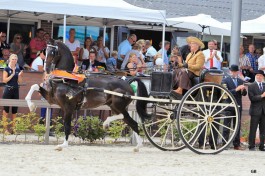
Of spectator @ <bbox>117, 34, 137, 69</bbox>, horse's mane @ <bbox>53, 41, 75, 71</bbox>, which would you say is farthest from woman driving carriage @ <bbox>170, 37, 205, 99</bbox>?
spectator @ <bbox>117, 34, 137, 69</bbox>

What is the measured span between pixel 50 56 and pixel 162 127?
8.88 ft

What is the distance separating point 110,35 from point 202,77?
1115 centimetres

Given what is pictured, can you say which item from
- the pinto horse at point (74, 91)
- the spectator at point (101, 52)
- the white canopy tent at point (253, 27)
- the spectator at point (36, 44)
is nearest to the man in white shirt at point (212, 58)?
the spectator at point (101, 52)

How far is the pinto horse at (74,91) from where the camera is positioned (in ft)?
52.3

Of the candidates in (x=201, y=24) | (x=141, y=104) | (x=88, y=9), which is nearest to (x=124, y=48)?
(x=201, y=24)

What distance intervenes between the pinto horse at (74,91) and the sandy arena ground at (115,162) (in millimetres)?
729

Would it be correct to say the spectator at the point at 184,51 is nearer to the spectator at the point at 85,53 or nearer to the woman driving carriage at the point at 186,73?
the spectator at the point at 85,53

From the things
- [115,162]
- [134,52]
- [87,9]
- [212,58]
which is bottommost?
[115,162]

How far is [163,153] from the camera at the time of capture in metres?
16.2

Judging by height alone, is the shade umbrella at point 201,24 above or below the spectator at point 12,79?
above

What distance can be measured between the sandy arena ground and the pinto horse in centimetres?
73

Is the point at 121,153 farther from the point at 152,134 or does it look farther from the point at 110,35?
the point at 110,35

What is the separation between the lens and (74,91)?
1608cm

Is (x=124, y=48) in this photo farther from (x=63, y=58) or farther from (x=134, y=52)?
(x=63, y=58)
